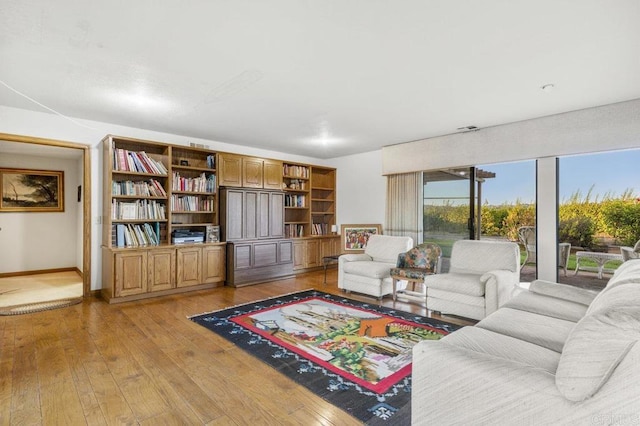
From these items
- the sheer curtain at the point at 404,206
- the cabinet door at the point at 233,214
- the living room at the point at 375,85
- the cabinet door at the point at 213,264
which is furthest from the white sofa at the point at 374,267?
the cabinet door at the point at 213,264

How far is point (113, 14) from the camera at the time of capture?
6.86 ft

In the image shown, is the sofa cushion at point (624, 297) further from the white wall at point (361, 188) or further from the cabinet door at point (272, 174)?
the cabinet door at point (272, 174)

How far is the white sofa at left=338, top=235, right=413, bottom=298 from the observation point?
442 cm

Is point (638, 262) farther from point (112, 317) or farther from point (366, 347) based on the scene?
point (112, 317)

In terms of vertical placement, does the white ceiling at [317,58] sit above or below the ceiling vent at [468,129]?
above

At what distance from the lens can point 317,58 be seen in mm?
2689

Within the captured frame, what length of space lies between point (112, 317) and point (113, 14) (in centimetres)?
316

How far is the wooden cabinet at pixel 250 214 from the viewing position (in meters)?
5.35

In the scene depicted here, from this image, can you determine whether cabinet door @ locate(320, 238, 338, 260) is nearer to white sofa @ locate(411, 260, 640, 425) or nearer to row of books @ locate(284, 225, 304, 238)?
row of books @ locate(284, 225, 304, 238)

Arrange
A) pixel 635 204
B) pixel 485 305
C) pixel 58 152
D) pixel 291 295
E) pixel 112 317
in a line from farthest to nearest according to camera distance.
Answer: pixel 58 152, pixel 291 295, pixel 635 204, pixel 112 317, pixel 485 305

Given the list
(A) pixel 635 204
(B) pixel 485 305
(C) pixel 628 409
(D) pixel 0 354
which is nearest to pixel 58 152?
(D) pixel 0 354

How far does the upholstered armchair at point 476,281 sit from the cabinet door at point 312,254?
3081mm

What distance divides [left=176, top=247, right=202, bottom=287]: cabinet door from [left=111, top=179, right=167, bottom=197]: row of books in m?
0.94

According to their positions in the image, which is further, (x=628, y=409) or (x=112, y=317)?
(x=112, y=317)
